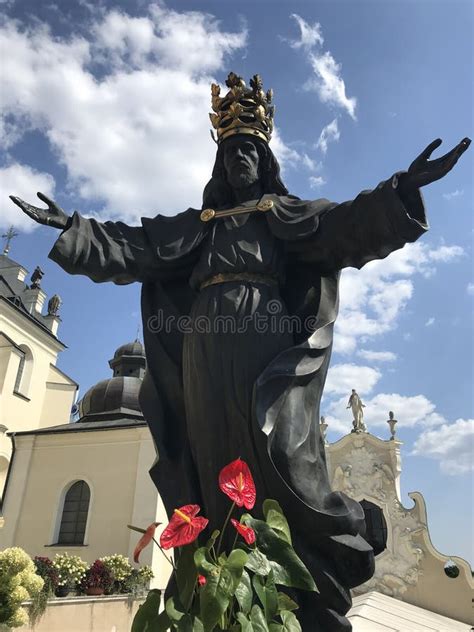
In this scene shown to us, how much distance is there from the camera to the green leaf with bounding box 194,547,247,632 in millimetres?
1333

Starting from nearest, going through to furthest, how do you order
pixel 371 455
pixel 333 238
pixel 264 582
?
pixel 264 582
pixel 333 238
pixel 371 455

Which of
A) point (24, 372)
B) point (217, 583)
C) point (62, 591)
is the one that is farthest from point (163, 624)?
point (24, 372)

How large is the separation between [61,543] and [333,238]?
59.8 feet

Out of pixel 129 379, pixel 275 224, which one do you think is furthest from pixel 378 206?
pixel 129 379

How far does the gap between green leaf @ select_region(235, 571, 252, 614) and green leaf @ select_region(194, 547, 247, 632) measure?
0.03 metres

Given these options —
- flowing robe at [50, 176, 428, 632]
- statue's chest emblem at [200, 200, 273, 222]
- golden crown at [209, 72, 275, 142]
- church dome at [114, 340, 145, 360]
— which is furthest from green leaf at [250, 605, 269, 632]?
church dome at [114, 340, 145, 360]

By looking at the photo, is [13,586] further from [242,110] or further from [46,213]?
[242,110]

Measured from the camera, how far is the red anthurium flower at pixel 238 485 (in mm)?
1604

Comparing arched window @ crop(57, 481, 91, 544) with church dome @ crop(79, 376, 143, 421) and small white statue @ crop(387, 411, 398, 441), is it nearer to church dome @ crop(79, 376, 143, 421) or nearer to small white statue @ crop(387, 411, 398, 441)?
church dome @ crop(79, 376, 143, 421)

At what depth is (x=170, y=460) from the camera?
2.82 m

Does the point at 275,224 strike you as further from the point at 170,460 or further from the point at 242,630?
the point at 242,630

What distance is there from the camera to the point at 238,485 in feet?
5.33

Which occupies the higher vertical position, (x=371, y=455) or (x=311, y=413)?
(x=371, y=455)

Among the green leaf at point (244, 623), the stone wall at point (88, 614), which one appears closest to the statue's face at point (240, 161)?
the green leaf at point (244, 623)
